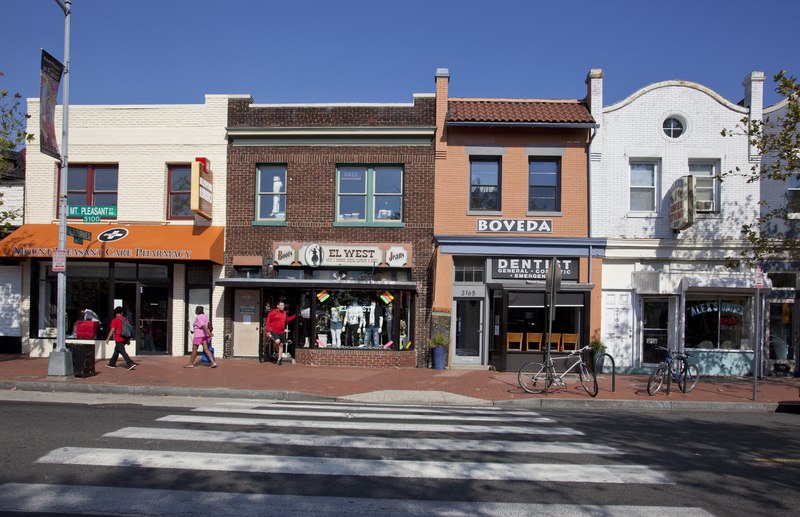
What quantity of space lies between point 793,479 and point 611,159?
12.6 meters

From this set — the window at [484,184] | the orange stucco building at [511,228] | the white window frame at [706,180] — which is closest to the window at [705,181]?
the white window frame at [706,180]

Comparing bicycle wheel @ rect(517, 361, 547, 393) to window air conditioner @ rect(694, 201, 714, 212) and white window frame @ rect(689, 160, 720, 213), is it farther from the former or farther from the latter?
white window frame @ rect(689, 160, 720, 213)

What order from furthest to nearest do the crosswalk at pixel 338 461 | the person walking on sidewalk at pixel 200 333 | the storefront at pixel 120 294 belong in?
the storefront at pixel 120 294 < the person walking on sidewalk at pixel 200 333 < the crosswalk at pixel 338 461

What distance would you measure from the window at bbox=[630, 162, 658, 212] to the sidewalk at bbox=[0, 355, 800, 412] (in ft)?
16.6

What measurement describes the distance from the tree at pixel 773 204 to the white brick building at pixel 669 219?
1.63 feet

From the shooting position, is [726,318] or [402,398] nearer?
[402,398]

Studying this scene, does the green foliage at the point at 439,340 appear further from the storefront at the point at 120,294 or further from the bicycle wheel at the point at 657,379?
the storefront at the point at 120,294

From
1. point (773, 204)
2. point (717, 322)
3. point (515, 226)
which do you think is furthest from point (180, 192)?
point (773, 204)

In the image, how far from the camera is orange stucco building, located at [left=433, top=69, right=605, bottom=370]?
17.1 meters

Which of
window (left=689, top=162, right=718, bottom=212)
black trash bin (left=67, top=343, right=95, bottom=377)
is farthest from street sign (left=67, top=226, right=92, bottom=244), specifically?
window (left=689, top=162, right=718, bottom=212)

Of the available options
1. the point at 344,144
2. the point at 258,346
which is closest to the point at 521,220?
the point at 344,144

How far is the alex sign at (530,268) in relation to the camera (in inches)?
691

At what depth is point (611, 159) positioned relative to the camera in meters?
17.7

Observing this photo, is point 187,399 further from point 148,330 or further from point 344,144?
point 344,144
